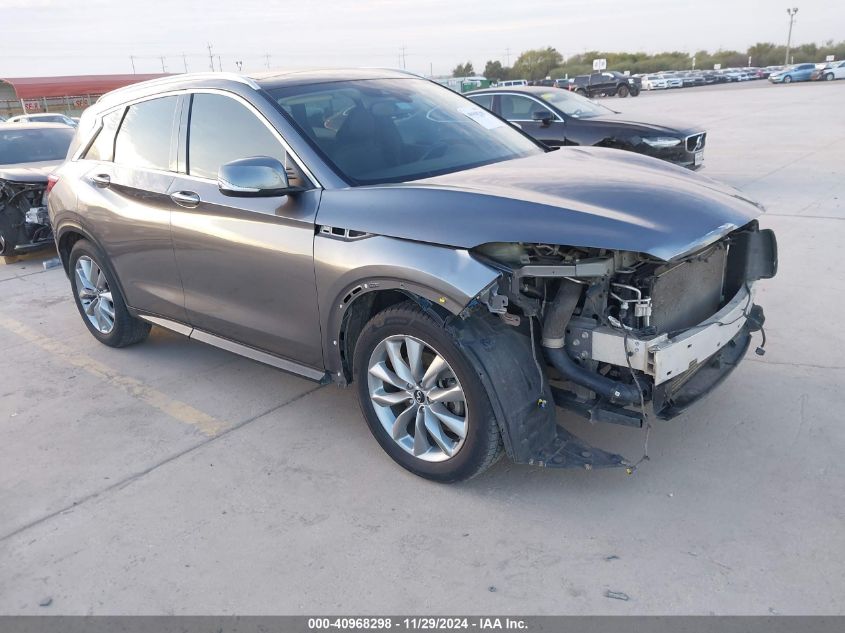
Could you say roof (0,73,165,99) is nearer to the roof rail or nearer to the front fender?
the roof rail

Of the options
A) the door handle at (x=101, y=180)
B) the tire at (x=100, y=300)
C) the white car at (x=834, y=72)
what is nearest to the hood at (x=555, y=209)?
the door handle at (x=101, y=180)

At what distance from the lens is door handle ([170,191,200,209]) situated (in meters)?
4.17

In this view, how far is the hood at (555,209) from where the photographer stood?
2.90 m

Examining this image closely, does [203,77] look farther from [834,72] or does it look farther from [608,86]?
[834,72]

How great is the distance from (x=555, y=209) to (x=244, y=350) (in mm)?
2137

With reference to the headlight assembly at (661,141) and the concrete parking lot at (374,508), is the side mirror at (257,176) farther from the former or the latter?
the headlight assembly at (661,141)

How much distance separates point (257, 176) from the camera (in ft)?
11.4

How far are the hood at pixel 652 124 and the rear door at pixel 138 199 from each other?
7105 mm

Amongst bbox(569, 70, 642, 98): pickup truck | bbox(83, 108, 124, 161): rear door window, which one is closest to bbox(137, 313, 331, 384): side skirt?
bbox(83, 108, 124, 161): rear door window

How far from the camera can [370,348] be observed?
11.5 feet

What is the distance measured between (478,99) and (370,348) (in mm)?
8657

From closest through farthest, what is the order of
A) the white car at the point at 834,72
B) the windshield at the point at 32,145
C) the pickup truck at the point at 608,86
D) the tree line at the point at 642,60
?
the windshield at the point at 32,145
the pickup truck at the point at 608,86
the white car at the point at 834,72
the tree line at the point at 642,60

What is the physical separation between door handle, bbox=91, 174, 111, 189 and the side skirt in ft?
3.07

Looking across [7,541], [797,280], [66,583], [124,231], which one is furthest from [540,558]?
[797,280]
